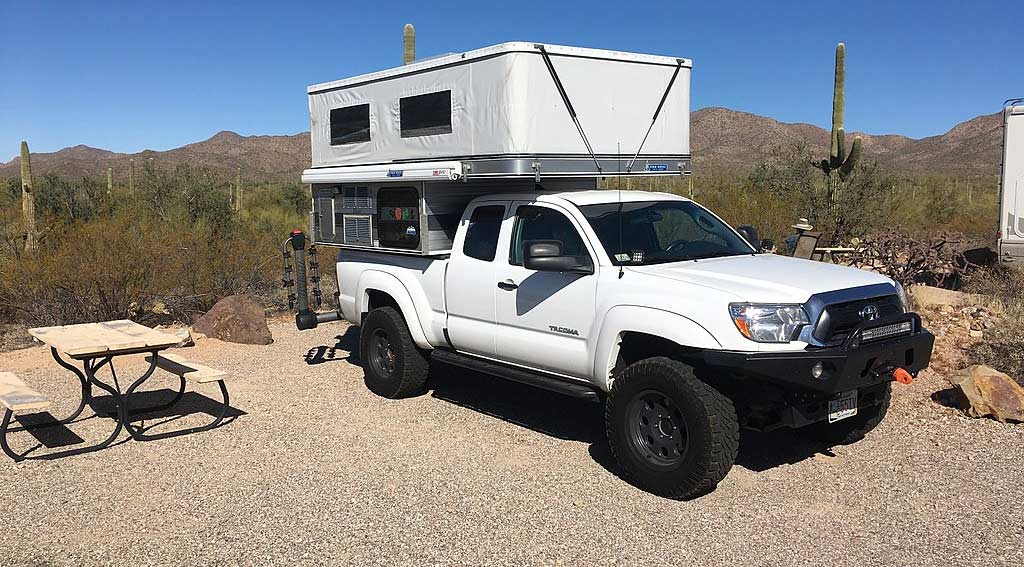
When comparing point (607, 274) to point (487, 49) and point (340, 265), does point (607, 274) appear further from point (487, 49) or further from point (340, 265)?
point (340, 265)

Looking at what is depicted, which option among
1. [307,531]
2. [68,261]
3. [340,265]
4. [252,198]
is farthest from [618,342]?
[252,198]

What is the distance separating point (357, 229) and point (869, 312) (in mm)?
4827

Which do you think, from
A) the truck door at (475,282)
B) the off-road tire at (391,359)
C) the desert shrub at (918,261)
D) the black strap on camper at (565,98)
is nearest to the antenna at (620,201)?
the black strap on camper at (565,98)

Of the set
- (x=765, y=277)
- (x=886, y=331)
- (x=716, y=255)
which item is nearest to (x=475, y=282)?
(x=716, y=255)

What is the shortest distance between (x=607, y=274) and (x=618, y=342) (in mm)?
487

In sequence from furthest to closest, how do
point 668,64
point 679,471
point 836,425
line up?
1. point 668,64
2. point 836,425
3. point 679,471

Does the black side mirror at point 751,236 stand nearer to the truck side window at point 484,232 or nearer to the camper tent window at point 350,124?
the truck side window at point 484,232

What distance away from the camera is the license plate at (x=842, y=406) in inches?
230

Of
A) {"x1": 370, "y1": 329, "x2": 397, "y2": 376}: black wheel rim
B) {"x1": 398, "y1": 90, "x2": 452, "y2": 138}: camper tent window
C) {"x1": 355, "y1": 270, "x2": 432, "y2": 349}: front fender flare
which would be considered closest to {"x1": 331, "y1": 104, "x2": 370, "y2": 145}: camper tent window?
{"x1": 398, "y1": 90, "x2": 452, "y2": 138}: camper tent window

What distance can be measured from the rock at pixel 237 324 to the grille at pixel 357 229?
3038 millimetres

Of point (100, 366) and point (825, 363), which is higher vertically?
point (825, 363)

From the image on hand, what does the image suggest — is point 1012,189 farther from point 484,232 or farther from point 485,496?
point 485,496

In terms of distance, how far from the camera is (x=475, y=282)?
296 inches

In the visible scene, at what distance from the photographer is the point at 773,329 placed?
5.52m
